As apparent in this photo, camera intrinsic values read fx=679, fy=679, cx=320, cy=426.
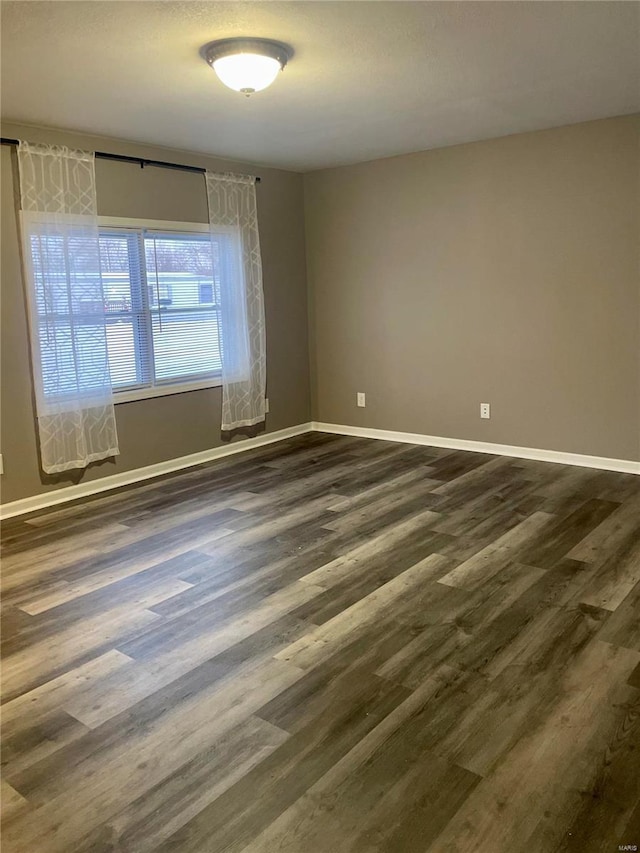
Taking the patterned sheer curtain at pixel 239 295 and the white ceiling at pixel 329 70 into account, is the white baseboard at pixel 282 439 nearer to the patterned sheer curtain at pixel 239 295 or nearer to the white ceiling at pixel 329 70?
the patterned sheer curtain at pixel 239 295

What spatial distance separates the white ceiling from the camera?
262 centimetres

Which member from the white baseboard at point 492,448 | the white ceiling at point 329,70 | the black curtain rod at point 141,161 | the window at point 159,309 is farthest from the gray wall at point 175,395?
the white baseboard at point 492,448

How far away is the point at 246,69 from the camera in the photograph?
2.98 meters

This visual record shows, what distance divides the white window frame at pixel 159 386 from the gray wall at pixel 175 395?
0.04 metres

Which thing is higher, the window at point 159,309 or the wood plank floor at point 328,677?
the window at point 159,309

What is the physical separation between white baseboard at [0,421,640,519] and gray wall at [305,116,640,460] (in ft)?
0.22

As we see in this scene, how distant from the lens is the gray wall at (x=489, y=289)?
15.2 ft

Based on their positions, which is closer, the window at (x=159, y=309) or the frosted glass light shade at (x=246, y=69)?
the frosted glass light shade at (x=246, y=69)

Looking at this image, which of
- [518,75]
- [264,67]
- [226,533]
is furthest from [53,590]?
[518,75]

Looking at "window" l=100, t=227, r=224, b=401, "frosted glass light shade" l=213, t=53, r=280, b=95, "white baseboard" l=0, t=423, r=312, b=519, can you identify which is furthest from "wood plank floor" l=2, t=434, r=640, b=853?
"frosted glass light shade" l=213, t=53, r=280, b=95

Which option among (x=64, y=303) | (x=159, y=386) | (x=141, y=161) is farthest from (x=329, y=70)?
(x=159, y=386)

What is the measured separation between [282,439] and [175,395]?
1270mm

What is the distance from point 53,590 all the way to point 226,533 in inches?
38.8

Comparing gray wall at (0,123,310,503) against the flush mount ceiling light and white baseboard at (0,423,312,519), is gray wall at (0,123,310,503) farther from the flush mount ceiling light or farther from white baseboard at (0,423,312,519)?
the flush mount ceiling light
